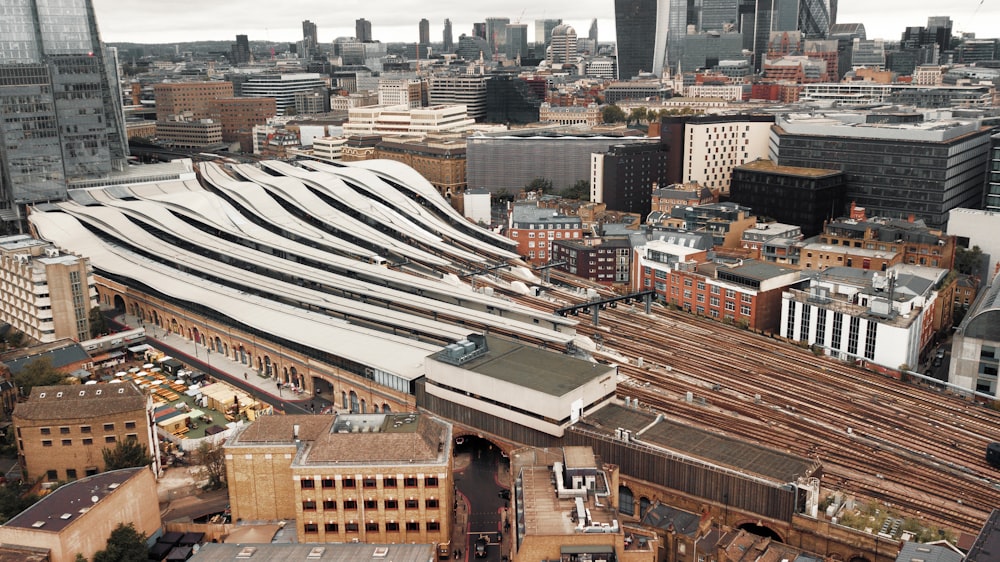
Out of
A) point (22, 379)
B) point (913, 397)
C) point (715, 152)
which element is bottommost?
point (913, 397)

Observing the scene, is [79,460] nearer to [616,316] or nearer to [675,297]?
[616,316]

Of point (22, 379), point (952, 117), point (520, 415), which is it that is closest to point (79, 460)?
point (22, 379)

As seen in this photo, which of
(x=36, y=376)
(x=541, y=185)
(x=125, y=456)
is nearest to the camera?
(x=125, y=456)

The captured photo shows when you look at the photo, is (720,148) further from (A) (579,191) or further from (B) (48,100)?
(B) (48,100)

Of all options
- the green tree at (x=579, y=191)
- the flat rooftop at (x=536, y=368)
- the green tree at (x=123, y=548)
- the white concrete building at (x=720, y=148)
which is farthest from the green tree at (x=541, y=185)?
the green tree at (x=123, y=548)

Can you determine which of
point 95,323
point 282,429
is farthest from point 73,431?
point 95,323

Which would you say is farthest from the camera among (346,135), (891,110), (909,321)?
(346,135)
